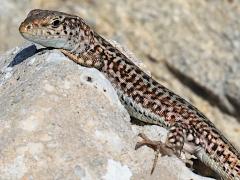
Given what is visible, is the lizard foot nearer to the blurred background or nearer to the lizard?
the lizard

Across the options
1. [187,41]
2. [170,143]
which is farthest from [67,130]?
[187,41]

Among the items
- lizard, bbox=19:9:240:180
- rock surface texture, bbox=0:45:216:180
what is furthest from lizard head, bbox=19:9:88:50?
rock surface texture, bbox=0:45:216:180

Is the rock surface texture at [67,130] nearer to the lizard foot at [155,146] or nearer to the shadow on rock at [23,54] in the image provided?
the lizard foot at [155,146]

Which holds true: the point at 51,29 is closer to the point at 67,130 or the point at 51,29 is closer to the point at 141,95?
the point at 141,95

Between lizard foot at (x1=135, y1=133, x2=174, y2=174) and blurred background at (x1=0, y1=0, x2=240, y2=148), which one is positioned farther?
blurred background at (x1=0, y1=0, x2=240, y2=148)

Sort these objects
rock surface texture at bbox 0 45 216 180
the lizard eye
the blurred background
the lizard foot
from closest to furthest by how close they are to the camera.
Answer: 1. rock surface texture at bbox 0 45 216 180
2. the lizard foot
3. the lizard eye
4. the blurred background

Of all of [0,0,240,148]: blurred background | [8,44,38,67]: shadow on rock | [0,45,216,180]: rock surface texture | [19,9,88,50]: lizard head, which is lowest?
[0,45,216,180]: rock surface texture
